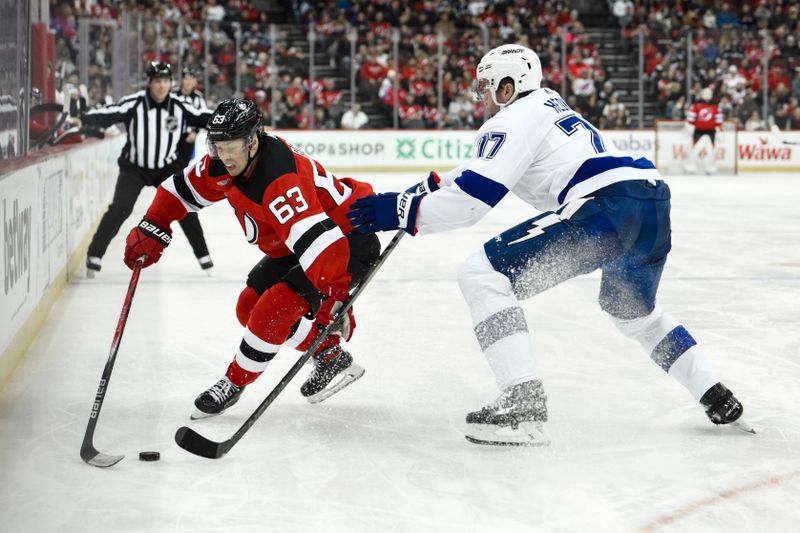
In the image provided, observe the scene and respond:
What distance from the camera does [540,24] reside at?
1961 cm

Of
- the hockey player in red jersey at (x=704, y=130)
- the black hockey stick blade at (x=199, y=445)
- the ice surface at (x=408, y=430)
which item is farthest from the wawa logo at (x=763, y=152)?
the black hockey stick blade at (x=199, y=445)

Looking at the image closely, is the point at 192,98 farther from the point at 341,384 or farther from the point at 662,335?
the point at 662,335

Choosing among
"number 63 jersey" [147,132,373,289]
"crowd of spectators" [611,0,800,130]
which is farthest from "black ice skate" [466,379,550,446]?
"crowd of spectators" [611,0,800,130]

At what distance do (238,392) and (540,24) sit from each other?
17207 mm

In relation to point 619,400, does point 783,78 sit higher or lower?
higher

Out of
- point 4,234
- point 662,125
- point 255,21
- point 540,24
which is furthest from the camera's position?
point 540,24

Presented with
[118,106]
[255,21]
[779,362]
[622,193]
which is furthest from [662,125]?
[622,193]

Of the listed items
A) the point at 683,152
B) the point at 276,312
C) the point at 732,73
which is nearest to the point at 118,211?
the point at 276,312

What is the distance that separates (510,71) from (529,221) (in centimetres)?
41

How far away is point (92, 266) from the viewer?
6145 mm

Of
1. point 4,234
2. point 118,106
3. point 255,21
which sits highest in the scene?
point 255,21

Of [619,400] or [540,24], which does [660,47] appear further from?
[619,400]

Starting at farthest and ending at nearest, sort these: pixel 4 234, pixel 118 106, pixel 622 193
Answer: pixel 118 106
pixel 4 234
pixel 622 193

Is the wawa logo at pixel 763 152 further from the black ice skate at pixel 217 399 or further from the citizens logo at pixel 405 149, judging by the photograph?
→ the black ice skate at pixel 217 399
